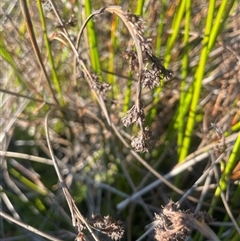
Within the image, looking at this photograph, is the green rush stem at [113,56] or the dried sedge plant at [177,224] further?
the green rush stem at [113,56]

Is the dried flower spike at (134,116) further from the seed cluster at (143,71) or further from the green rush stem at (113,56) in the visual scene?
the green rush stem at (113,56)

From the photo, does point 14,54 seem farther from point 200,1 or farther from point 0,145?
point 200,1

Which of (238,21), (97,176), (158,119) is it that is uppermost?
(238,21)

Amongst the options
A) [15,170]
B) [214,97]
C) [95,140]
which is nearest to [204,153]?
[214,97]

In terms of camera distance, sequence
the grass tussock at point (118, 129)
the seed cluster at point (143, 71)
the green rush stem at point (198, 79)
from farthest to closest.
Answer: the grass tussock at point (118, 129)
the green rush stem at point (198, 79)
the seed cluster at point (143, 71)

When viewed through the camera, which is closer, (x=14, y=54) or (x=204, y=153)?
(x=204, y=153)

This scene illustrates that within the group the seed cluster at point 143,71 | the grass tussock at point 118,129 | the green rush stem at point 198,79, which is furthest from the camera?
the grass tussock at point 118,129

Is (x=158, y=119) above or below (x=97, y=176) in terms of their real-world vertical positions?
above

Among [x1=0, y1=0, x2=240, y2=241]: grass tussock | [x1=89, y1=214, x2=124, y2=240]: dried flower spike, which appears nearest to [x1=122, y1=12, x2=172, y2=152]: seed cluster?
[x1=89, y1=214, x2=124, y2=240]: dried flower spike

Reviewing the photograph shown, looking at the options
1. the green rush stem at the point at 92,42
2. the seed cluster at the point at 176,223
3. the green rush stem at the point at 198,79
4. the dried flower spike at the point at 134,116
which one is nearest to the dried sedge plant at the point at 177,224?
the seed cluster at the point at 176,223
